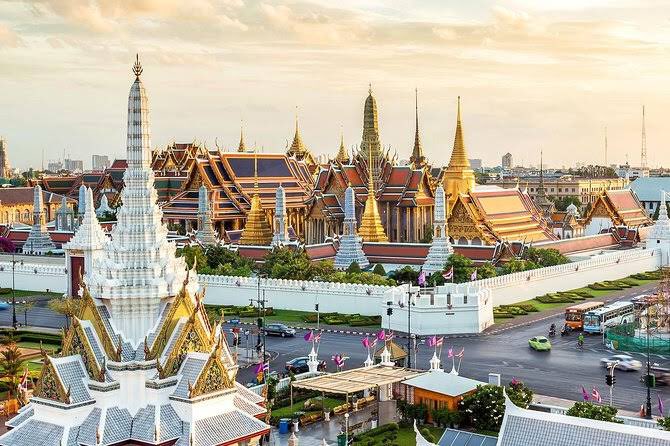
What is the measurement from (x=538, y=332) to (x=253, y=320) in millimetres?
13558

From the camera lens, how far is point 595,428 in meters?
19.9

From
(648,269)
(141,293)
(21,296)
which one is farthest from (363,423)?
(648,269)

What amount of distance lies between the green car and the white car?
2846 millimetres

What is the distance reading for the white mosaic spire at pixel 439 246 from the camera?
59.1 meters

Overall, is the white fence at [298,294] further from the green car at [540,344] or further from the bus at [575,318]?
the green car at [540,344]

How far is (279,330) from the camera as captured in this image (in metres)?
45.6

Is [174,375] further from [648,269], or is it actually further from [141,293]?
[648,269]

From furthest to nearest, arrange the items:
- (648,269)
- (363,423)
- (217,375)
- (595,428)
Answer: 1. (648,269)
2. (363,423)
3. (217,375)
4. (595,428)

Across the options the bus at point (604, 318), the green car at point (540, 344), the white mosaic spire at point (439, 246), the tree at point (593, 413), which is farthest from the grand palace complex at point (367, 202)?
the tree at point (593, 413)

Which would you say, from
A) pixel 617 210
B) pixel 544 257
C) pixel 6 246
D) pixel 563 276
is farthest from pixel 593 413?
pixel 617 210

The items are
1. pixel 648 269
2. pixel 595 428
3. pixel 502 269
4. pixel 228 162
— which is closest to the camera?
pixel 595 428

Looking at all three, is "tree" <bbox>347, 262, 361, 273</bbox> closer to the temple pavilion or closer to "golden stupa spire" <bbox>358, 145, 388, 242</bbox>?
"golden stupa spire" <bbox>358, 145, 388, 242</bbox>

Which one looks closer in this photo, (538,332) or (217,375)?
(217,375)

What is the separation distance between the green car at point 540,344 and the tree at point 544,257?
20.1 meters
